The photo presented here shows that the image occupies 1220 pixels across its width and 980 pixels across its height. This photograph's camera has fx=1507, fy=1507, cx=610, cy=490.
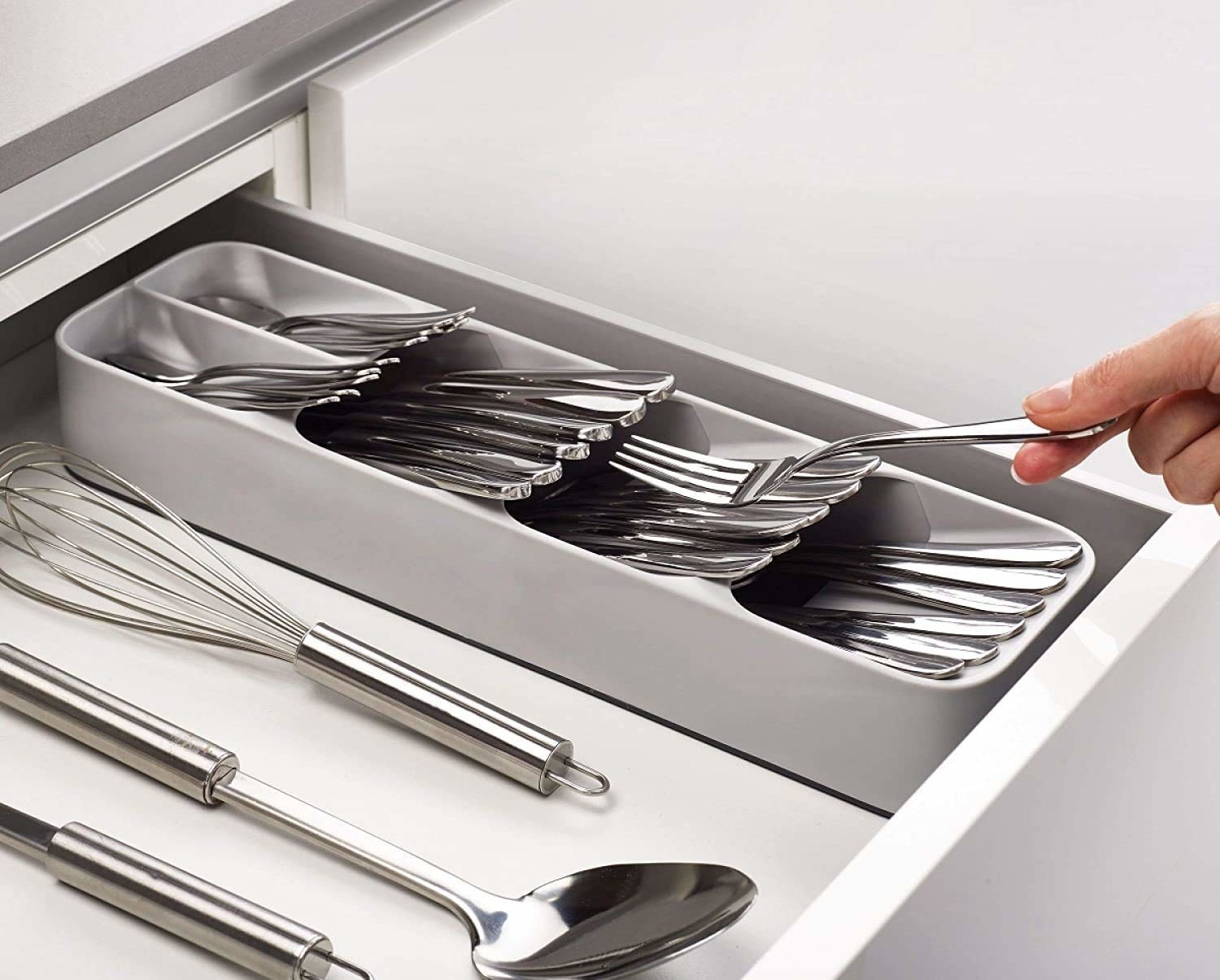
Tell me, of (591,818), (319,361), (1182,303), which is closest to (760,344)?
(1182,303)

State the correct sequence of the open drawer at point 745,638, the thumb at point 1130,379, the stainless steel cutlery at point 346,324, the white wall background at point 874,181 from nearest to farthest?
the open drawer at point 745,638 < the thumb at point 1130,379 < the stainless steel cutlery at point 346,324 < the white wall background at point 874,181

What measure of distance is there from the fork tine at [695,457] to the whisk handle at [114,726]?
22 cm

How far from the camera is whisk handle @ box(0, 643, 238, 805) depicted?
1.69 ft

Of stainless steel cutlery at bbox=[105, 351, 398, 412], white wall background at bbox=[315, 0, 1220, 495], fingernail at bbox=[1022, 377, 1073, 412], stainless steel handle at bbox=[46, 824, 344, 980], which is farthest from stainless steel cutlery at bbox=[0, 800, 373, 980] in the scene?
white wall background at bbox=[315, 0, 1220, 495]

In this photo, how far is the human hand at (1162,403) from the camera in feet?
1.80

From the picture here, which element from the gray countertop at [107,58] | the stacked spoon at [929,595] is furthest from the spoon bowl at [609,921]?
the gray countertop at [107,58]

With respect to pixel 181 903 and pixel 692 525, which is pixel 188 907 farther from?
pixel 692 525

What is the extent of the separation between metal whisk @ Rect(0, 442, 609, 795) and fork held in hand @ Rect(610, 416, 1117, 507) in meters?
0.13

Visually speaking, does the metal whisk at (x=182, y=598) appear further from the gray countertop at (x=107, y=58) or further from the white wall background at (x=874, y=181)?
the white wall background at (x=874, y=181)

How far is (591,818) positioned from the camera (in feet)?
1.74

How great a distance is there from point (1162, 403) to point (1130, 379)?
65 mm

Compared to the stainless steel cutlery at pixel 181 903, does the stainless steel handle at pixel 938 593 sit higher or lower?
higher

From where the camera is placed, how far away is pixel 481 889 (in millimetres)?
489

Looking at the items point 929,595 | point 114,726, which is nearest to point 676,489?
point 929,595
